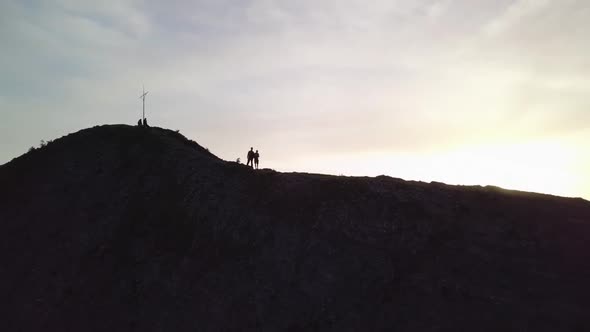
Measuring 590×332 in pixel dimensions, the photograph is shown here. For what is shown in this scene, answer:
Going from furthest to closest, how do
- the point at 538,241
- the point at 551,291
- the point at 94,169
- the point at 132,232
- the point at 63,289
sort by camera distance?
the point at 94,169 < the point at 132,232 < the point at 63,289 < the point at 538,241 < the point at 551,291

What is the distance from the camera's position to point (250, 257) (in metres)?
25.3

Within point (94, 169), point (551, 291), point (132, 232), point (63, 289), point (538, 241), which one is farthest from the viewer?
point (94, 169)

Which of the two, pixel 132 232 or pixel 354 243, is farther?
pixel 132 232

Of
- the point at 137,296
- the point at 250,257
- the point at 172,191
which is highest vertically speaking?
the point at 172,191

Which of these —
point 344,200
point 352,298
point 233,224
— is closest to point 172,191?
point 233,224

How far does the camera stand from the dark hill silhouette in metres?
21.8

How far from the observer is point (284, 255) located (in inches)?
983

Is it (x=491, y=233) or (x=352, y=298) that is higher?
(x=491, y=233)

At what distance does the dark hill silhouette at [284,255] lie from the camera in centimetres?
2175

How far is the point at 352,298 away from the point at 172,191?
14.4 meters

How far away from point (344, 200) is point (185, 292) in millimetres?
10311

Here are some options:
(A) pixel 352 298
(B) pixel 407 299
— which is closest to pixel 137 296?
(A) pixel 352 298

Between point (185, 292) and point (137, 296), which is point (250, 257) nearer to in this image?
point (185, 292)

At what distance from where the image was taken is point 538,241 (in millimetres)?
24078
